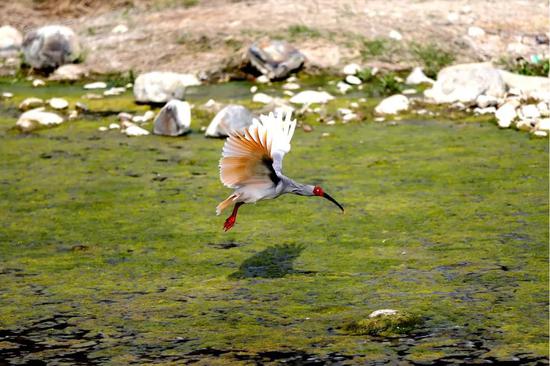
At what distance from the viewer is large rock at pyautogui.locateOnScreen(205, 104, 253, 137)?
607 inches

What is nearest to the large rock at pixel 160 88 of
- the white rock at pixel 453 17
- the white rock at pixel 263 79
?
the white rock at pixel 263 79

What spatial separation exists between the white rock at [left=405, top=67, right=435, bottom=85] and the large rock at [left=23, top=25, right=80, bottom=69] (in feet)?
21.0

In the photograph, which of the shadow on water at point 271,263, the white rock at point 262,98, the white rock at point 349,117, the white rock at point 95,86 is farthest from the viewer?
the white rock at point 95,86

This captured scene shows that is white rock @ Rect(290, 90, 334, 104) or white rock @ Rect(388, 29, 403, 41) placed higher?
white rock @ Rect(388, 29, 403, 41)

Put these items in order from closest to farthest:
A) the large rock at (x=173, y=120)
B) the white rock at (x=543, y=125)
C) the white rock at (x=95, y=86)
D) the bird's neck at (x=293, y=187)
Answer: the bird's neck at (x=293, y=187) < the white rock at (x=543, y=125) < the large rock at (x=173, y=120) < the white rock at (x=95, y=86)

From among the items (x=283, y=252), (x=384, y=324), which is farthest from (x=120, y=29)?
(x=384, y=324)

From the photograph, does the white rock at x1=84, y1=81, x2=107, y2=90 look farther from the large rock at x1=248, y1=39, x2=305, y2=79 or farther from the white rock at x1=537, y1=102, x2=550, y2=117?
the white rock at x1=537, y1=102, x2=550, y2=117

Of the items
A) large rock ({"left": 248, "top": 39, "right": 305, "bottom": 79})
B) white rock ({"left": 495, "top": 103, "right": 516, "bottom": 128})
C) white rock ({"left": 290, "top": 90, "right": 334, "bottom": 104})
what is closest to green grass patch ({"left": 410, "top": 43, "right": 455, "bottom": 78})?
large rock ({"left": 248, "top": 39, "right": 305, "bottom": 79})

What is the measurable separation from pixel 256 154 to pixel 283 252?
70.4 inches

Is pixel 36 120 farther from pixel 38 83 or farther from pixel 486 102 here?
pixel 486 102

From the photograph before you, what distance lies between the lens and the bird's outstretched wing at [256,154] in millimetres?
8812

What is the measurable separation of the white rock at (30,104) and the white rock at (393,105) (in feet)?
18.6

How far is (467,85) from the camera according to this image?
56.2 ft

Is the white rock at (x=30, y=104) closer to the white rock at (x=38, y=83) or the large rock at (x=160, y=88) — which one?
the white rock at (x=38, y=83)
